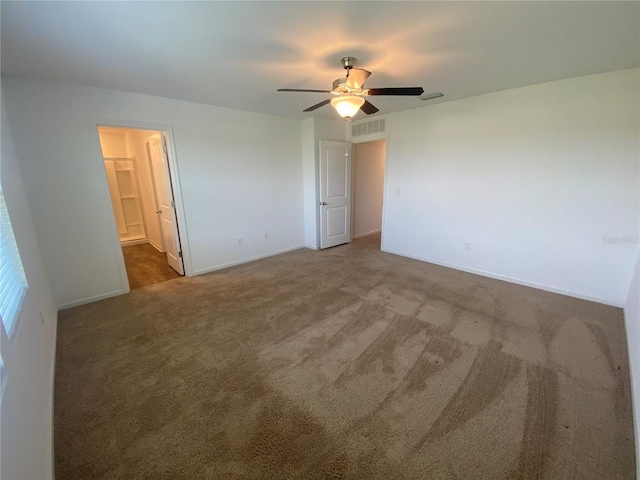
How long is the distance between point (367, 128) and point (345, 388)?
4358mm

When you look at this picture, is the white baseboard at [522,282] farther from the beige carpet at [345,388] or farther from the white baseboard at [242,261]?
the white baseboard at [242,261]

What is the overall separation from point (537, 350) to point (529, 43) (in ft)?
8.15

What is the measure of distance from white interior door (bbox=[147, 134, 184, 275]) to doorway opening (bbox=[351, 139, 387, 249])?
11.5 feet

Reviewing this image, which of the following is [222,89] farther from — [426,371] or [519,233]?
[519,233]

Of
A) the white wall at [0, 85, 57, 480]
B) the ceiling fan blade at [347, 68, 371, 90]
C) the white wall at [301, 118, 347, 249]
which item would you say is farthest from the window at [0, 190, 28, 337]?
the white wall at [301, 118, 347, 249]

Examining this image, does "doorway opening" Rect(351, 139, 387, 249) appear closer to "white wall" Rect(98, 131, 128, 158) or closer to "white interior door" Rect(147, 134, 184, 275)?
"white interior door" Rect(147, 134, 184, 275)

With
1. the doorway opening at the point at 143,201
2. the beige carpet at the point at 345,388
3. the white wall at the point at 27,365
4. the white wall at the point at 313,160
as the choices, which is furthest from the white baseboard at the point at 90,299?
the white wall at the point at 313,160

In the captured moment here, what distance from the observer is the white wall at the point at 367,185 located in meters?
5.85

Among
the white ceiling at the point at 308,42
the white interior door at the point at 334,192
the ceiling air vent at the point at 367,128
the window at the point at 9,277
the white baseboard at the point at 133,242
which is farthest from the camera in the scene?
the white baseboard at the point at 133,242

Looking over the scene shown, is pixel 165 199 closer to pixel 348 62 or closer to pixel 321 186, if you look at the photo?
pixel 321 186

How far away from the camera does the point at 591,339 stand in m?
2.36

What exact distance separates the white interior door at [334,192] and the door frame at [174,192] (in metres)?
2.38

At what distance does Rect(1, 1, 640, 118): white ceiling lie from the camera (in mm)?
1652

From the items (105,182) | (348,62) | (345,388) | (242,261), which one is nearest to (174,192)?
(105,182)
